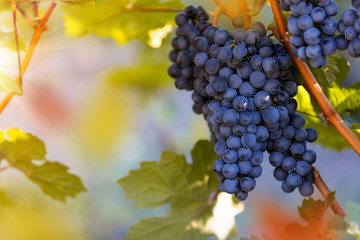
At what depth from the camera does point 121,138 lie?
6.54ft

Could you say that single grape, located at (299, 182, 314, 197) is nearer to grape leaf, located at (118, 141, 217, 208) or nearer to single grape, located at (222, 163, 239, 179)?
single grape, located at (222, 163, 239, 179)

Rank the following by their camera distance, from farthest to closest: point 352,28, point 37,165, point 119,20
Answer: point 119,20, point 37,165, point 352,28

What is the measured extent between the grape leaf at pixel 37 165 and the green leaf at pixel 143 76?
680mm

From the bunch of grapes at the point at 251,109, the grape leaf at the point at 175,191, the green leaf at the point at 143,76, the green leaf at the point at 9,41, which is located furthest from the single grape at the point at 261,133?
the green leaf at the point at 143,76

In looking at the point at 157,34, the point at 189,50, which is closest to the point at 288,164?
the point at 189,50

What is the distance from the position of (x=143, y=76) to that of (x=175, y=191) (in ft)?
2.77

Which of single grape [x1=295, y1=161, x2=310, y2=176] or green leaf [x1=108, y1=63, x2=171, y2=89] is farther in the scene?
green leaf [x1=108, y1=63, x2=171, y2=89]

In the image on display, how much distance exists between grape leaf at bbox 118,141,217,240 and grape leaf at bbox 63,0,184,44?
297 millimetres

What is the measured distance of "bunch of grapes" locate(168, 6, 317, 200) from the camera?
0.56 m

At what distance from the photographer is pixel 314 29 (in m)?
0.48

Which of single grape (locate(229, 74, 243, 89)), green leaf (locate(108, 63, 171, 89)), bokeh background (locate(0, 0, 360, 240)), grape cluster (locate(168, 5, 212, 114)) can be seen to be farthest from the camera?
bokeh background (locate(0, 0, 360, 240))

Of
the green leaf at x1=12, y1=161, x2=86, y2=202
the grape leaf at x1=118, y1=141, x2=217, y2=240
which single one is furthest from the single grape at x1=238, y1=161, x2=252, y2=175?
the green leaf at x1=12, y1=161, x2=86, y2=202

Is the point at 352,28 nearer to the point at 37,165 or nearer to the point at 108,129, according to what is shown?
the point at 37,165

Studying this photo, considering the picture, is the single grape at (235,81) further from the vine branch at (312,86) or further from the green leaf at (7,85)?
the green leaf at (7,85)
